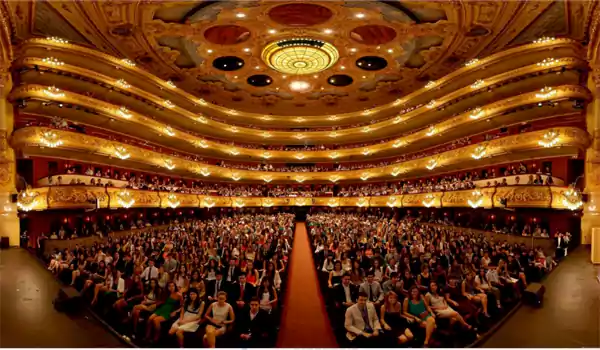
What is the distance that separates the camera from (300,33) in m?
17.6

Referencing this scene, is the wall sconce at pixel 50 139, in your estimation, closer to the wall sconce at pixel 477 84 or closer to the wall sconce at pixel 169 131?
the wall sconce at pixel 169 131

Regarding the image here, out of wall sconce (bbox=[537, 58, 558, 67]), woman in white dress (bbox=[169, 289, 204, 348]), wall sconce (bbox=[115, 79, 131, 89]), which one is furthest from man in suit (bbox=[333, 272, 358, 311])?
wall sconce (bbox=[115, 79, 131, 89])

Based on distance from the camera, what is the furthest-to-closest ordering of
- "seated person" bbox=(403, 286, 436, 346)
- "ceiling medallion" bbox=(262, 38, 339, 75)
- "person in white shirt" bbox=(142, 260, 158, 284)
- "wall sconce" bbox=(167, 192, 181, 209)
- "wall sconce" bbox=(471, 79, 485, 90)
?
"wall sconce" bbox=(167, 192, 181, 209)
"ceiling medallion" bbox=(262, 38, 339, 75)
"wall sconce" bbox=(471, 79, 485, 90)
"person in white shirt" bbox=(142, 260, 158, 284)
"seated person" bbox=(403, 286, 436, 346)

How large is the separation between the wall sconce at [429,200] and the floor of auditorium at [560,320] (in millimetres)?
12620

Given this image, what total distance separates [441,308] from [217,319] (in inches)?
138

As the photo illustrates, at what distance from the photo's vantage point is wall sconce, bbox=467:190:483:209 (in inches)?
614

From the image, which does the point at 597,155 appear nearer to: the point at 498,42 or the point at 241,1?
the point at 498,42

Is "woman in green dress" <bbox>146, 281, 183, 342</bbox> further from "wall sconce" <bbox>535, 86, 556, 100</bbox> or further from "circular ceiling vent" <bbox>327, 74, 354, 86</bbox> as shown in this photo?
"circular ceiling vent" <bbox>327, 74, 354, 86</bbox>

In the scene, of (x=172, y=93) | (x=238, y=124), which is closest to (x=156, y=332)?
(x=172, y=93)

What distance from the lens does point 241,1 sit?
14.1m

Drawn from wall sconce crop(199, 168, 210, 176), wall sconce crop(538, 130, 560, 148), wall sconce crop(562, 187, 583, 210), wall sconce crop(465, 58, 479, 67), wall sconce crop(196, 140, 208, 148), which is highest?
wall sconce crop(465, 58, 479, 67)

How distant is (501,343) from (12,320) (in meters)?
7.71

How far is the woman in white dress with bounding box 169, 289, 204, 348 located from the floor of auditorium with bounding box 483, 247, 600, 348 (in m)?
4.29

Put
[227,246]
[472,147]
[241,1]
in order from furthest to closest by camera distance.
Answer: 1. [472,147]
2. [241,1]
3. [227,246]
